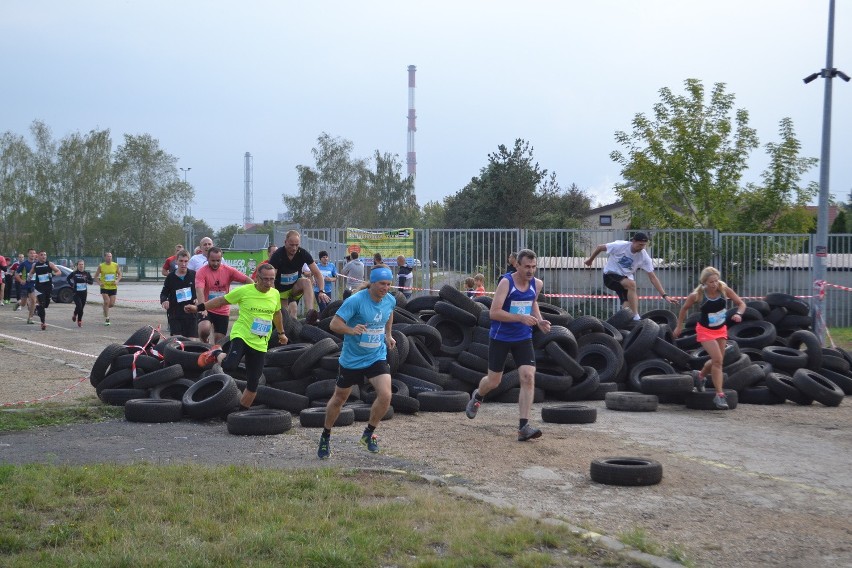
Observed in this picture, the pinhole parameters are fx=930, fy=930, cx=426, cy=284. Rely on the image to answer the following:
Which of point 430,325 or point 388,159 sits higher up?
point 388,159

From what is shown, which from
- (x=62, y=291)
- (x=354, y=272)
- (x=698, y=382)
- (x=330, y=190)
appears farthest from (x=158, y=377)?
(x=330, y=190)

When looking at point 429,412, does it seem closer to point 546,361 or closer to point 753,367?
point 546,361

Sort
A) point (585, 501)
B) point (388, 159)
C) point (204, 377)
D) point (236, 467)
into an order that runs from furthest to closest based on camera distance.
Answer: point (388, 159) < point (204, 377) < point (236, 467) < point (585, 501)

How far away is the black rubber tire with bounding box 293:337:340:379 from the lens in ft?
39.3

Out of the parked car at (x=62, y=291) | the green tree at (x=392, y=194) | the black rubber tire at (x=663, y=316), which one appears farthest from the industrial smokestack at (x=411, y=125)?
the black rubber tire at (x=663, y=316)

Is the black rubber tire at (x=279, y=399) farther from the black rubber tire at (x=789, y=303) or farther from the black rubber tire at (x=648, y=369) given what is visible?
the black rubber tire at (x=789, y=303)

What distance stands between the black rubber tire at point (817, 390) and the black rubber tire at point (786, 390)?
0.09m

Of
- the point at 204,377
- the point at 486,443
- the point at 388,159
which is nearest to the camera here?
the point at 486,443

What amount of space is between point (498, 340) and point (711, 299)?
3.48m

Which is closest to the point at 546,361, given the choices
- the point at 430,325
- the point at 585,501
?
the point at 430,325

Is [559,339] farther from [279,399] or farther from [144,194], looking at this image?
[144,194]

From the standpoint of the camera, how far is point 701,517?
6719 mm

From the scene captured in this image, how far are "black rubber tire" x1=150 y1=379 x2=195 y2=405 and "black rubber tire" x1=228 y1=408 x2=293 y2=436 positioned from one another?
1.84m

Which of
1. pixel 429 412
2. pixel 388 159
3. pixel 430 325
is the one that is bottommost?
pixel 429 412
